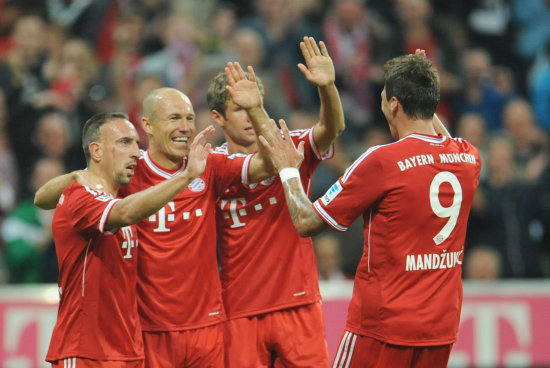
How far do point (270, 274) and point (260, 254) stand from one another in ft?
0.46

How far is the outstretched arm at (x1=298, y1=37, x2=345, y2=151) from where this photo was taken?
5.20 meters

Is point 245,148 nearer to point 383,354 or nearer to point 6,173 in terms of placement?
point 383,354

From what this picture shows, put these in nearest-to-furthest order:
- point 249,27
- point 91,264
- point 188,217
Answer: point 91,264, point 188,217, point 249,27

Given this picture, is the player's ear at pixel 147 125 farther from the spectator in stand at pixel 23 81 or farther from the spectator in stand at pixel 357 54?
the spectator in stand at pixel 357 54

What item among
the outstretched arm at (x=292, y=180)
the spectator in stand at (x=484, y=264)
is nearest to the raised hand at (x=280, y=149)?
the outstretched arm at (x=292, y=180)

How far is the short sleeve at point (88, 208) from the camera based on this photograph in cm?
459

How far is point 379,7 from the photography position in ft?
37.5

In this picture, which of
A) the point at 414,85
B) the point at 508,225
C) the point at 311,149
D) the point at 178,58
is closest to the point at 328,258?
the point at 508,225

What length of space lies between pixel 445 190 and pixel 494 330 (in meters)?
4.22

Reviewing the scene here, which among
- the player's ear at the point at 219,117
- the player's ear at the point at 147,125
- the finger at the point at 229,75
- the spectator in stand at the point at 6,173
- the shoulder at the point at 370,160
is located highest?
the spectator in stand at the point at 6,173

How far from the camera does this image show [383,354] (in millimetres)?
4496

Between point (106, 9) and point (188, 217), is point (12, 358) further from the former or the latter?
point (106, 9)

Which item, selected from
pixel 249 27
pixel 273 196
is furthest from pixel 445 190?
pixel 249 27

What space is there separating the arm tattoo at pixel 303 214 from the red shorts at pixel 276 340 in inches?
36.1
